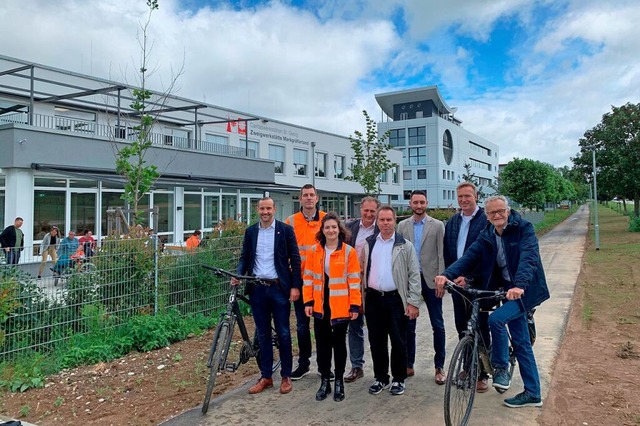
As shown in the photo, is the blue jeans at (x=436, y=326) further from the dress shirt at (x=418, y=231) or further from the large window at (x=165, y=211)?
the large window at (x=165, y=211)

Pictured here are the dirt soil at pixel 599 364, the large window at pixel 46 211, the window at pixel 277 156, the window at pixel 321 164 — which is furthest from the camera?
the window at pixel 321 164

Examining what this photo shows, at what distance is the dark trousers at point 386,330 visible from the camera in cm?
450

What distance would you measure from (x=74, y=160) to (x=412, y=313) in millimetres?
15209

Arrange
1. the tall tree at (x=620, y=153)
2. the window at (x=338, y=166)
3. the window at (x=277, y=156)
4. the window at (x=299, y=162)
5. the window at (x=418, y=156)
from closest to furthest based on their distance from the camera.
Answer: the tall tree at (x=620, y=153) < the window at (x=277, y=156) < the window at (x=299, y=162) < the window at (x=338, y=166) < the window at (x=418, y=156)

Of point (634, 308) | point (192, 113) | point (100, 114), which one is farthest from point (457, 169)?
point (634, 308)

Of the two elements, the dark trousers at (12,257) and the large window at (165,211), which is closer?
the dark trousers at (12,257)

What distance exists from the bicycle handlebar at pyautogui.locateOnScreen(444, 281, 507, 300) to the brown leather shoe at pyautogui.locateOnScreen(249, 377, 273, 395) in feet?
6.42

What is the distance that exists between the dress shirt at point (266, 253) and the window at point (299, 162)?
28437 mm

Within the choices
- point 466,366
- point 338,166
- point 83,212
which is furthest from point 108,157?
point 338,166

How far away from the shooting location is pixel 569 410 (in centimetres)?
417

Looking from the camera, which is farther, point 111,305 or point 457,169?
point 457,169

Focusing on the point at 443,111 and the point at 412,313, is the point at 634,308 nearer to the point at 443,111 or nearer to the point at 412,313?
the point at 412,313

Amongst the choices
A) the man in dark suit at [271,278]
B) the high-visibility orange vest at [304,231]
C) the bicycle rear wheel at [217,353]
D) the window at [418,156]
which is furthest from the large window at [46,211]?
the window at [418,156]

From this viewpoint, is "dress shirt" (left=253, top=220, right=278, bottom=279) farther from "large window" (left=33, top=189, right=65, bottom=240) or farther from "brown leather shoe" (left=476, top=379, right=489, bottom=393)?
"large window" (left=33, top=189, right=65, bottom=240)
